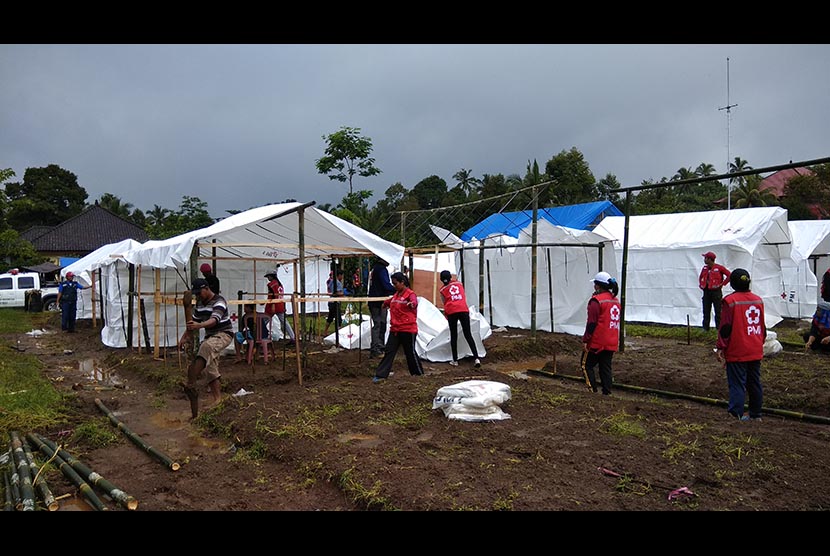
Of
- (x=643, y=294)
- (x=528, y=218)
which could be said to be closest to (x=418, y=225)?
(x=528, y=218)

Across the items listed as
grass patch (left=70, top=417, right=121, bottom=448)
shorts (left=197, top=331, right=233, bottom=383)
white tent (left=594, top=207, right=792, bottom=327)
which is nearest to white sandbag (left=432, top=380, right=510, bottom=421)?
shorts (left=197, top=331, right=233, bottom=383)

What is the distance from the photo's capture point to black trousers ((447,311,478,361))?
1045 centimetres

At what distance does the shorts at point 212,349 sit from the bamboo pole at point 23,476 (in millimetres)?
2117

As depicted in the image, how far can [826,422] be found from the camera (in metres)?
6.84

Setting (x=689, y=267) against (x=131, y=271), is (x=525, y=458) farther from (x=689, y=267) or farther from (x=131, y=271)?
(x=689, y=267)

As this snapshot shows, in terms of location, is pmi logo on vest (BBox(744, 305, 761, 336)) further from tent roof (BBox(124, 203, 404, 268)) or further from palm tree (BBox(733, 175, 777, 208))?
palm tree (BBox(733, 175, 777, 208))

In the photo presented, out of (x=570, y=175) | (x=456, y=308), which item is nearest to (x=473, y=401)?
(x=456, y=308)

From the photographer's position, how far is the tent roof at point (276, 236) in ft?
30.9

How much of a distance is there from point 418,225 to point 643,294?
6.97m

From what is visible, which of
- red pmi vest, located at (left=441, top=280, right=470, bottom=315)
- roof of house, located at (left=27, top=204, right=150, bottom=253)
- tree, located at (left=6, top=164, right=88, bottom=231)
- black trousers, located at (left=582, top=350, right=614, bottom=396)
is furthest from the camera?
tree, located at (left=6, top=164, right=88, bottom=231)

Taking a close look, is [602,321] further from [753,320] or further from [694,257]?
[694,257]

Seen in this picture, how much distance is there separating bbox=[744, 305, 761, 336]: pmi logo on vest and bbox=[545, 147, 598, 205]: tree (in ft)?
97.2

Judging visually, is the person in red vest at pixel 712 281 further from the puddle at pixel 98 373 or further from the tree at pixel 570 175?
the tree at pixel 570 175

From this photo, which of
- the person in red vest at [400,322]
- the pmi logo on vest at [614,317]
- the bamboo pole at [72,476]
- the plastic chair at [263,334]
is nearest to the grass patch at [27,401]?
the bamboo pole at [72,476]
